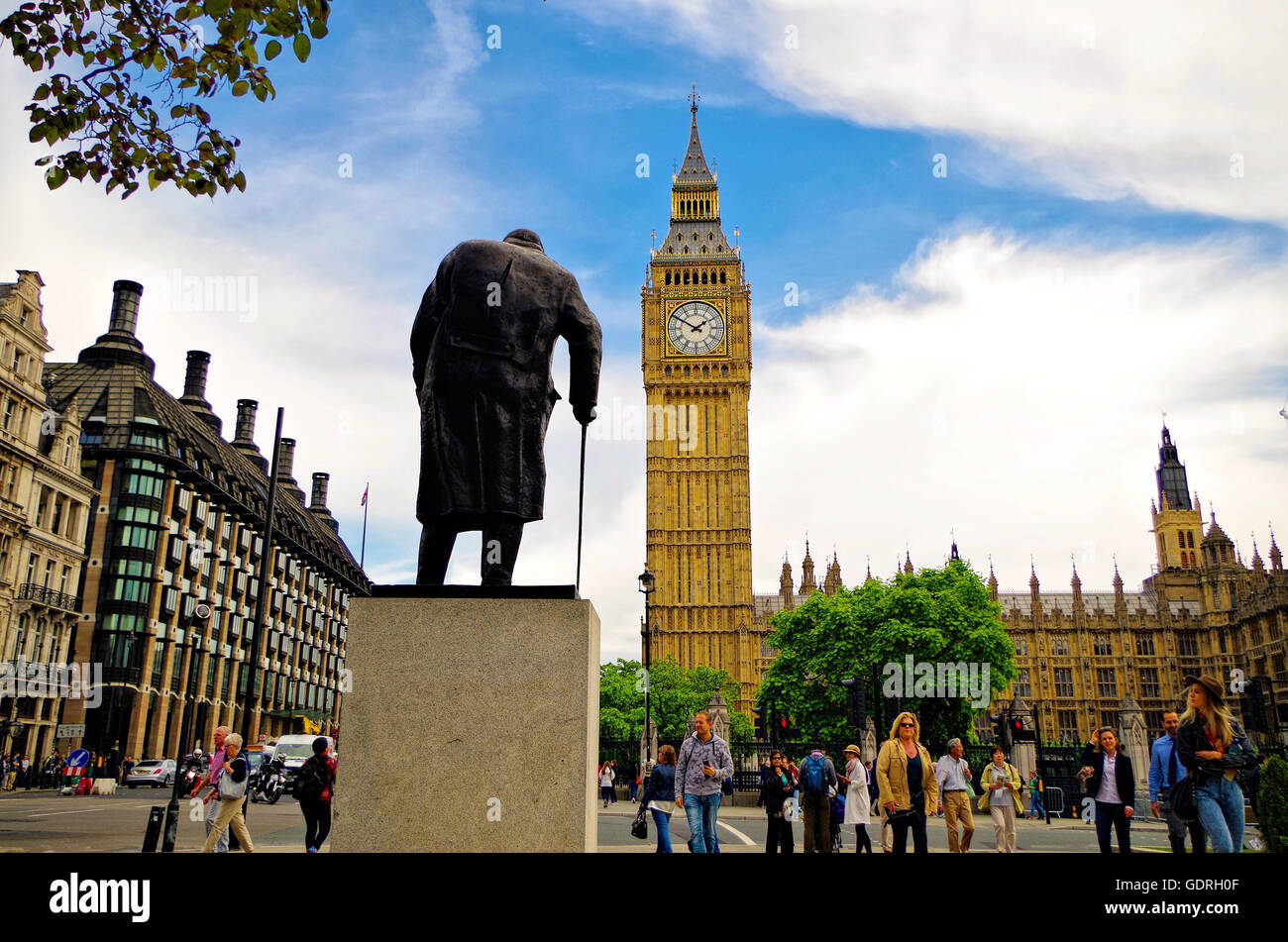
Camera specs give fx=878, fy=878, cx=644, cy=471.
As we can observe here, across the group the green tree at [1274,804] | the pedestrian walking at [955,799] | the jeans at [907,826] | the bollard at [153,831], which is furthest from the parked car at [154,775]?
the green tree at [1274,804]

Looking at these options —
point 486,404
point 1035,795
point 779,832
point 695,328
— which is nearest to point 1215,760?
point 779,832

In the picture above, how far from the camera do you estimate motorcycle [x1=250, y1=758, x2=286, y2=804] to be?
2806 cm

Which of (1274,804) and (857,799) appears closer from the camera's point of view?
(1274,804)

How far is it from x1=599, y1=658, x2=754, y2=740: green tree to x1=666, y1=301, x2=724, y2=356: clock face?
33.7m

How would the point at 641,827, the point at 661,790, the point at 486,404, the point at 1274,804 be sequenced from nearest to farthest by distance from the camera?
the point at 486,404 < the point at 1274,804 < the point at 641,827 < the point at 661,790

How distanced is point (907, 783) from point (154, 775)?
37.2 m

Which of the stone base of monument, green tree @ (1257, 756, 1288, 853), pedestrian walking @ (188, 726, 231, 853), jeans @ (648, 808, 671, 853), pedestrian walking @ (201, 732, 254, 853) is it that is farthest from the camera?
pedestrian walking @ (188, 726, 231, 853)

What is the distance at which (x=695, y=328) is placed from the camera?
316 feet

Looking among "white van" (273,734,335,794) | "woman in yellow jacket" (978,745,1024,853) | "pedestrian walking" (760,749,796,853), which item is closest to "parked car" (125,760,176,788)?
"white van" (273,734,335,794)

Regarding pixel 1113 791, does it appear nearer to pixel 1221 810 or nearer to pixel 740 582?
pixel 1221 810

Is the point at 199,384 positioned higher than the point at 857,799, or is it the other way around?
the point at 199,384

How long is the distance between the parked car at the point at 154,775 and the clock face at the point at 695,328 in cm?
6789

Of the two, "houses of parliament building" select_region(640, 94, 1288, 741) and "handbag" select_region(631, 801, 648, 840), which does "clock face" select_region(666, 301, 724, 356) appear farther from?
"handbag" select_region(631, 801, 648, 840)
